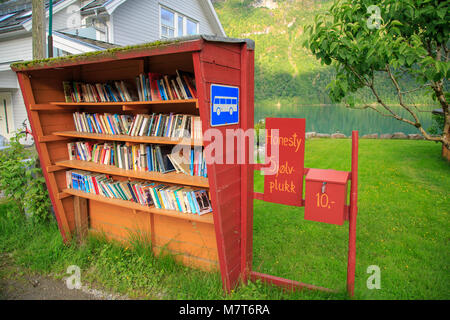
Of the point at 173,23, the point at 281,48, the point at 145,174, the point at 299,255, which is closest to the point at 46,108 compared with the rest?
the point at 145,174

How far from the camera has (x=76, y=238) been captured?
4.18 meters

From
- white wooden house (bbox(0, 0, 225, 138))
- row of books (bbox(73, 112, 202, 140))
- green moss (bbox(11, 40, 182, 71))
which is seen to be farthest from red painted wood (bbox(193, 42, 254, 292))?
white wooden house (bbox(0, 0, 225, 138))

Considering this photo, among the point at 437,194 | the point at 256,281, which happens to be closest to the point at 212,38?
the point at 256,281

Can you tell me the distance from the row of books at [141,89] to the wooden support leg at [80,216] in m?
1.39

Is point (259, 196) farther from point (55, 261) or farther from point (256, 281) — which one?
point (55, 261)

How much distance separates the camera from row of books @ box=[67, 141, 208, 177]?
3104 millimetres

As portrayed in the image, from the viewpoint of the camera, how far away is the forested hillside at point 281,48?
2469 inches

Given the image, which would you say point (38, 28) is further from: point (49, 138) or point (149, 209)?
point (149, 209)

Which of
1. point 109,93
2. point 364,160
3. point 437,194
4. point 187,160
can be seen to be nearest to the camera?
point 187,160

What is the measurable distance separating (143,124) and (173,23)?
415 inches

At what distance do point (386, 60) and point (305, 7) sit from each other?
5419 inches

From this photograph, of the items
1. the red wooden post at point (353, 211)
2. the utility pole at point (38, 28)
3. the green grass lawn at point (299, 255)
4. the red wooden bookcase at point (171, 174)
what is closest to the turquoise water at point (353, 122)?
the green grass lawn at point (299, 255)

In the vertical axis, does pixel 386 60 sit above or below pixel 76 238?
above

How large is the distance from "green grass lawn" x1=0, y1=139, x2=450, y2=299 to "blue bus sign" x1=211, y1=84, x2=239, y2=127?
1.57 meters
